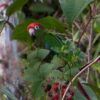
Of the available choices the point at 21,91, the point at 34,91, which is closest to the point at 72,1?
the point at 34,91

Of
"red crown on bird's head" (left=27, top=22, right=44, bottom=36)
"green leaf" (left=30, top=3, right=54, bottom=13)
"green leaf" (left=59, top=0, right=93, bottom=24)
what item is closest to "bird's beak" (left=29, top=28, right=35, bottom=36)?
"red crown on bird's head" (left=27, top=22, right=44, bottom=36)

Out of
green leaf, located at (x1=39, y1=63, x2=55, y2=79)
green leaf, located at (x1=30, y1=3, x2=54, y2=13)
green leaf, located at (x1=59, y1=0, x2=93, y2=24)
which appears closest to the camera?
green leaf, located at (x1=59, y1=0, x2=93, y2=24)

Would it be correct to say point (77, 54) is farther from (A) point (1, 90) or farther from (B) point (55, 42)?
(A) point (1, 90)

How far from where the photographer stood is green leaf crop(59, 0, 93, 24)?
2.32 ft

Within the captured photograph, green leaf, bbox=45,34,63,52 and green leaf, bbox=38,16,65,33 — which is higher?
green leaf, bbox=38,16,65,33

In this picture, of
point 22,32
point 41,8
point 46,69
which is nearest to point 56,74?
point 46,69

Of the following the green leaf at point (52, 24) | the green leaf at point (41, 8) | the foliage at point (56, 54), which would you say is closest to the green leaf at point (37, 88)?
the foliage at point (56, 54)

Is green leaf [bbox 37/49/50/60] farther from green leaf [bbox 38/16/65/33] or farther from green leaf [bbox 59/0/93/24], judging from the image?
green leaf [bbox 59/0/93/24]

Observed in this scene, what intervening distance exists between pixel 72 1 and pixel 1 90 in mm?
267

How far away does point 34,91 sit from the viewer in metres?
0.84

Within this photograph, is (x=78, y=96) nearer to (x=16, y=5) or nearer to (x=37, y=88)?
(x=37, y=88)

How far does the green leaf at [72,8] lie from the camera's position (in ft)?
2.32

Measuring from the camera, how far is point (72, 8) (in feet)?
2.34

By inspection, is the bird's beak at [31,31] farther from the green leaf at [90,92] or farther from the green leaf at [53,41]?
the green leaf at [90,92]
